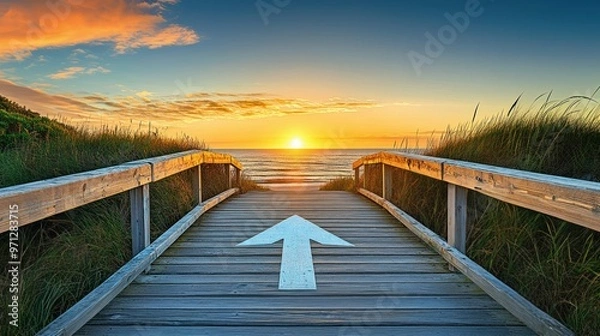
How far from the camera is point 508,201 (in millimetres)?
2723

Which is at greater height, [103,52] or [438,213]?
[103,52]

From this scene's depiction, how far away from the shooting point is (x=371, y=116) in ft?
71.5

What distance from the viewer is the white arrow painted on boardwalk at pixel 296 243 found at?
3230 millimetres

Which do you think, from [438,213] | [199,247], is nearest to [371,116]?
[438,213]

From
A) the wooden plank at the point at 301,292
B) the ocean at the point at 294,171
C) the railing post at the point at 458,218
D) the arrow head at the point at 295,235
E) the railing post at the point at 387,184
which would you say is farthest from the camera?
the ocean at the point at 294,171

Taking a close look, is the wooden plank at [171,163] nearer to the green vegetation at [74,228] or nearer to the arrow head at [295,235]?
the green vegetation at [74,228]

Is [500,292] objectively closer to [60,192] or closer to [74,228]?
[60,192]

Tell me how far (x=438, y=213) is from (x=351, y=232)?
43.5 inches

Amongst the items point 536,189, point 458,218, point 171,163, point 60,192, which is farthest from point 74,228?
point 536,189

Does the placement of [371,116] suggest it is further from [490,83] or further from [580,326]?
[580,326]

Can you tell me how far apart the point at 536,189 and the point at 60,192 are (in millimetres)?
2649

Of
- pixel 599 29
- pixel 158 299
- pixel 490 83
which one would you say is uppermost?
pixel 599 29

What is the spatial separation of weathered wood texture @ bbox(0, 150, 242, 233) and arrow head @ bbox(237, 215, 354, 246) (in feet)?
4.21

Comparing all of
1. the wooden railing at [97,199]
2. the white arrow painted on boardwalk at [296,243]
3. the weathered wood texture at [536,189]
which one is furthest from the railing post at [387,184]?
the wooden railing at [97,199]
